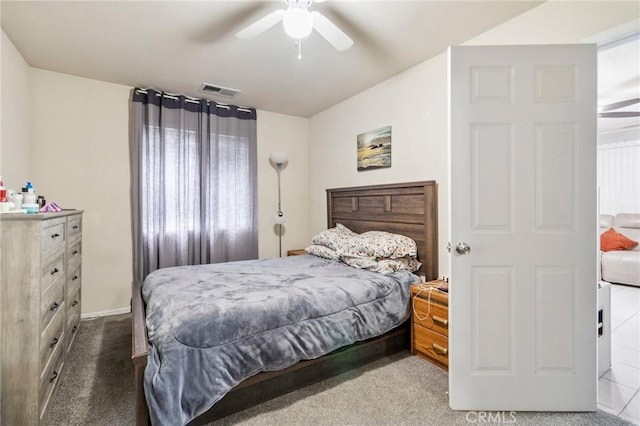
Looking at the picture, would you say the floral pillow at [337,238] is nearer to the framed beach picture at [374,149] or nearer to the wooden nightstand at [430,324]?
the framed beach picture at [374,149]

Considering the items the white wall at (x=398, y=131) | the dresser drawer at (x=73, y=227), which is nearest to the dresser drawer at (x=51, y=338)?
the dresser drawer at (x=73, y=227)

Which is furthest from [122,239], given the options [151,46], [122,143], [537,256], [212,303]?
[537,256]

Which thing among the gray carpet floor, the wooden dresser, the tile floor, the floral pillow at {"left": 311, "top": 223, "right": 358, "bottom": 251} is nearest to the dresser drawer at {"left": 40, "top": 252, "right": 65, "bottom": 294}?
the wooden dresser

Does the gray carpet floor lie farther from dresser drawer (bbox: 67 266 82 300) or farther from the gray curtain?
the gray curtain

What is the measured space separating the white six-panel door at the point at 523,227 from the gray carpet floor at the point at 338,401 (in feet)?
0.37

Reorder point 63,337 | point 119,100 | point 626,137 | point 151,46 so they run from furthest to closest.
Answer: point 626,137, point 119,100, point 151,46, point 63,337

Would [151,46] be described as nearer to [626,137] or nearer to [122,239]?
[122,239]

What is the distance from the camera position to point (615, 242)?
5113mm

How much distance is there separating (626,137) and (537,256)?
6.12 metres

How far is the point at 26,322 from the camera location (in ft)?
5.24

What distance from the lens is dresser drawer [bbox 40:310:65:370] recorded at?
1.70m

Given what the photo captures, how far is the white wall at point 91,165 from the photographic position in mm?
3146

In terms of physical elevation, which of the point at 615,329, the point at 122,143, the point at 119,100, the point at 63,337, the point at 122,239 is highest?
the point at 119,100

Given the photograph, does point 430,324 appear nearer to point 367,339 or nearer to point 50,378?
point 367,339
